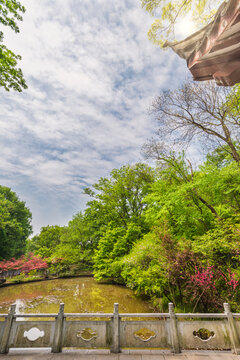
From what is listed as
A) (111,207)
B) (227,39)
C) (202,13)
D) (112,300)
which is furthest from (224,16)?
(111,207)

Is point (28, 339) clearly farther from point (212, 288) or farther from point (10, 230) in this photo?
point (10, 230)

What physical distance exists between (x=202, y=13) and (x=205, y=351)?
34.5 ft

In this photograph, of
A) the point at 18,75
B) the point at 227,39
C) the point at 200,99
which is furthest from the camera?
the point at 200,99

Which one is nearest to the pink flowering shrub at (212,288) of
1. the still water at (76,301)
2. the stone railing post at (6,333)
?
the still water at (76,301)

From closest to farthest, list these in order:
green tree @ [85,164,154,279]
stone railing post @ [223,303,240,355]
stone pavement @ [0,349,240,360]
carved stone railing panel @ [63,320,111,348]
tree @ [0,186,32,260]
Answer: stone pavement @ [0,349,240,360] < stone railing post @ [223,303,240,355] < carved stone railing panel @ [63,320,111,348] < green tree @ [85,164,154,279] < tree @ [0,186,32,260]

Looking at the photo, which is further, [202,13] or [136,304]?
[136,304]

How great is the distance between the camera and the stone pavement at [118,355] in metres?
4.05

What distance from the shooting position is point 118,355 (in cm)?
419

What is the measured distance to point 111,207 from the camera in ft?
70.6

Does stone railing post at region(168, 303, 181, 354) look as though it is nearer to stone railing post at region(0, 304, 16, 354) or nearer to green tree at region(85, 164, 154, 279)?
stone railing post at region(0, 304, 16, 354)

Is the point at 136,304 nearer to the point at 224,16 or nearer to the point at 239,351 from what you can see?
the point at 239,351

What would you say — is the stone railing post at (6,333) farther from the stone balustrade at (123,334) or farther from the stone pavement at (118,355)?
the stone pavement at (118,355)

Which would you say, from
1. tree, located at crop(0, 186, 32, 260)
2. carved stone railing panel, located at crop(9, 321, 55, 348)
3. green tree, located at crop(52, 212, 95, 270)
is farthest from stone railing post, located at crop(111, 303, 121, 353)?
tree, located at crop(0, 186, 32, 260)

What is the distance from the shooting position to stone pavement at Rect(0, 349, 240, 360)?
4.05m
